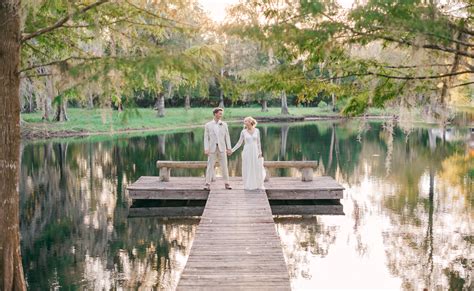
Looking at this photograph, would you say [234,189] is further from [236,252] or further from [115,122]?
[115,122]

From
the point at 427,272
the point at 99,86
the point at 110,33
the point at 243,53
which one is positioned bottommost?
the point at 427,272

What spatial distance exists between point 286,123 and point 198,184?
42.1 m

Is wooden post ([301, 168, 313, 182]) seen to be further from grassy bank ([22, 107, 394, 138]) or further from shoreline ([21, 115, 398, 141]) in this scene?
grassy bank ([22, 107, 394, 138])

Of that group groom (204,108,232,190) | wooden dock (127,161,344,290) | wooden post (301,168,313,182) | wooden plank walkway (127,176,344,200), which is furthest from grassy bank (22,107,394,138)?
groom (204,108,232,190)

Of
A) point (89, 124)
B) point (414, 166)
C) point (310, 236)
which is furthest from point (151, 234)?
point (89, 124)

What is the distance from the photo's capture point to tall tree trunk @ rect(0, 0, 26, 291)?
273 inches

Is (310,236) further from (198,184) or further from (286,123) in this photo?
(286,123)

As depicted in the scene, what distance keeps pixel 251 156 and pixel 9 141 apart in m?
9.19

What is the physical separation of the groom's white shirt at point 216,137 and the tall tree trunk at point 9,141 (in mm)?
8048

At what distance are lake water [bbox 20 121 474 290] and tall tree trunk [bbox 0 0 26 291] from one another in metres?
2.72

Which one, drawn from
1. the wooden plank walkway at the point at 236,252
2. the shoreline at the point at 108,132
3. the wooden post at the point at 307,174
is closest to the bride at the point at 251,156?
the wooden plank walkway at the point at 236,252

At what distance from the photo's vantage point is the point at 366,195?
19.0 metres

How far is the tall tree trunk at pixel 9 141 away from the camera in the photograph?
693cm

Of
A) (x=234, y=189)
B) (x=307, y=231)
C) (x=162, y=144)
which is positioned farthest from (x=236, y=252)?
(x=162, y=144)
